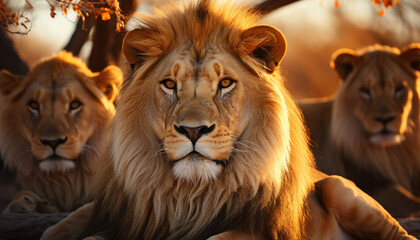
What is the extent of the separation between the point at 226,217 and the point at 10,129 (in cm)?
274

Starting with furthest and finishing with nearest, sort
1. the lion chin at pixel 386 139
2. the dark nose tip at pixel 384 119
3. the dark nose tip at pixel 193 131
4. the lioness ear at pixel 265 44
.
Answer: the lion chin at pixel 386 139 < the dark nose tip at pixel 384 119 < the lioness ear at pixel 265 44 < the dark nose tip at pixel 193 131

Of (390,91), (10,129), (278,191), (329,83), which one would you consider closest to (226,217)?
(278,191)

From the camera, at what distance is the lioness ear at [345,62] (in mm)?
7789

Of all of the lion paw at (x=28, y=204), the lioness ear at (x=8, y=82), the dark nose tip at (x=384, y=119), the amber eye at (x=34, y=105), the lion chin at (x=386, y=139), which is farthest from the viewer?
the lion chin at (x=386, y=139)

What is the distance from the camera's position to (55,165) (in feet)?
17.3

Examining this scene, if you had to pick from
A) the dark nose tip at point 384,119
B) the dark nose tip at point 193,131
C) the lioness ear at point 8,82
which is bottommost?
the dark nose tip at point 384,119

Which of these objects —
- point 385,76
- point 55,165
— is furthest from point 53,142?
point 385,76

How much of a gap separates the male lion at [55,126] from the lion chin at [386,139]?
130 inches

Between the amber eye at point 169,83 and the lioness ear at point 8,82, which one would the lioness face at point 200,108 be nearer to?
the amber eye at point 169,83

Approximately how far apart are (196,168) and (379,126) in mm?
4412

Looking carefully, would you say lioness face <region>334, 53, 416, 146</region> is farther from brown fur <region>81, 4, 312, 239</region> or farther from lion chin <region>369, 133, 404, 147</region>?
brown fur <region>81, 4, 312, 239</region>

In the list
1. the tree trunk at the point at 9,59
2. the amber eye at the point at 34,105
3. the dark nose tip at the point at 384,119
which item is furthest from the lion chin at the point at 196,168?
the tree trunk at the point at 9,59

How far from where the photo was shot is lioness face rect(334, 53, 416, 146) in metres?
7.22

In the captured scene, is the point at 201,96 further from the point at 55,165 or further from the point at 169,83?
the point at 55,165
